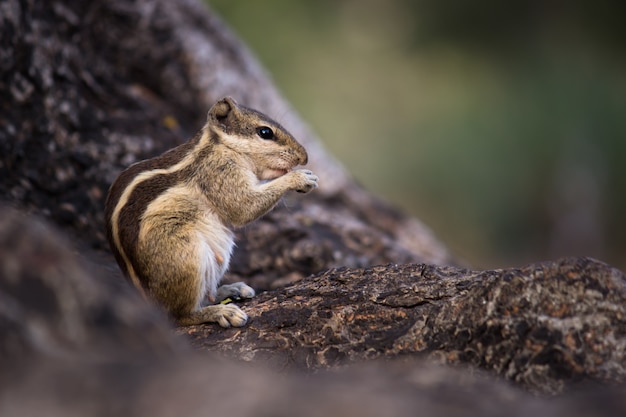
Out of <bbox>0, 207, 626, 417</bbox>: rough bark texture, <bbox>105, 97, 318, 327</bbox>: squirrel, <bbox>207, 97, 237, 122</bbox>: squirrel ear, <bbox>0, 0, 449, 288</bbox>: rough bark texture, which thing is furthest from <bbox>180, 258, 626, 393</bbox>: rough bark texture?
<bbox>0, 0, 449, 288</bbox>: rough bark texture

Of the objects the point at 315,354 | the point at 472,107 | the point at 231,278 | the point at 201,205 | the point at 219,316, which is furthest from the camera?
the point at 472,107

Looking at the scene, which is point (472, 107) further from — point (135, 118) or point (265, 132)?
point (265, 132)

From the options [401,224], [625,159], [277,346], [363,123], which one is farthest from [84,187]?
[625,159]

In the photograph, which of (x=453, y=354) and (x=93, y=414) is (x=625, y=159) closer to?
(x=453, y=354)

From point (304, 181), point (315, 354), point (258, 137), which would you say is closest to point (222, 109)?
point (258, 137)

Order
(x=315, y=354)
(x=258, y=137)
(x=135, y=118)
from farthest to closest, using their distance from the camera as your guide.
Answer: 1. (x=135, y=118)
2. (x=258, y=137)
3. (x=315, y=354)

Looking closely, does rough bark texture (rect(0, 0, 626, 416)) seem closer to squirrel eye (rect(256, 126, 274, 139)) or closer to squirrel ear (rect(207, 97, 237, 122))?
squirrel eye (rect(256, 126, 274, 139))

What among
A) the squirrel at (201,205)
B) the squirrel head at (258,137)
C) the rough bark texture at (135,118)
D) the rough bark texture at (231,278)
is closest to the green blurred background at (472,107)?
the rough bark texture at (135,118)
